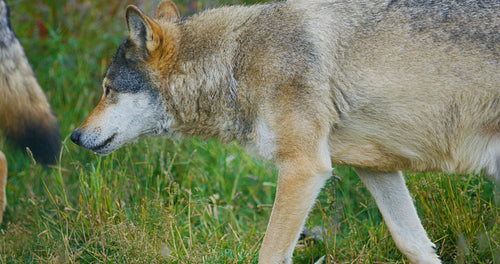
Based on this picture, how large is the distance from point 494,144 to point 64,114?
4.26m

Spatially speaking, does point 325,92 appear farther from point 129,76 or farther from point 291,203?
point 129,76

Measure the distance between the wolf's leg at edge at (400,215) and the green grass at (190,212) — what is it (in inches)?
7.0

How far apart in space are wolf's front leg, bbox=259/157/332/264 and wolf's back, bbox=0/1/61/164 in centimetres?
203

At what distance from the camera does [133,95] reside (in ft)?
11.1

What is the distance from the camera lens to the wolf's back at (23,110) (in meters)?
4.12

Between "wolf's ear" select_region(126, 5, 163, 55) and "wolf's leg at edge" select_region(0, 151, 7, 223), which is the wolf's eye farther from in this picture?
"wolf's leg at edge" select_region(0, 151, 7, 223)

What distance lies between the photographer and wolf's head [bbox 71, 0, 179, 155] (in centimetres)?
338

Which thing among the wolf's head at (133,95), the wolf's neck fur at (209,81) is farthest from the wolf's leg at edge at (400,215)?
the wolf's head at (133,95)

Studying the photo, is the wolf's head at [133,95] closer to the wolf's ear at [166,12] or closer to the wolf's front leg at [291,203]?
the wolf's ear at [166,12]

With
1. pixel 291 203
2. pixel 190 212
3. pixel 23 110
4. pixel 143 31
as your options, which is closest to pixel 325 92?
pixel 291 203

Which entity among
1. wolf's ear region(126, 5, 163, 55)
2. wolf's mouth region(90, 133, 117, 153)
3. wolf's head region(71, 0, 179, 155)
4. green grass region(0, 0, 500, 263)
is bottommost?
green grass region(0, 0, 500, 263)

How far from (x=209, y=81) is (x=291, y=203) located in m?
0.95

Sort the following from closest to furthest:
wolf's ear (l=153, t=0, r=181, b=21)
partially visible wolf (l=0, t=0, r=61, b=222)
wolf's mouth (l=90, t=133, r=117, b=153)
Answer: wolf's mouth (l=90, t=133, r=117, b=153) → wolf's ear (l=153, t=0, r=181, b=21) → partially visible wolf (l=0, t=0, r=61, b=222)

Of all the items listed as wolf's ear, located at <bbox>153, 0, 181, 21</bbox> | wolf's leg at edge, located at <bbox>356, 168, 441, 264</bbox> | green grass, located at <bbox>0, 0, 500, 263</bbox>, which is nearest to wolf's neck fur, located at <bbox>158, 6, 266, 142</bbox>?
wolf's ear, located at <bbox>153, 0, 181, 21</bbox>
